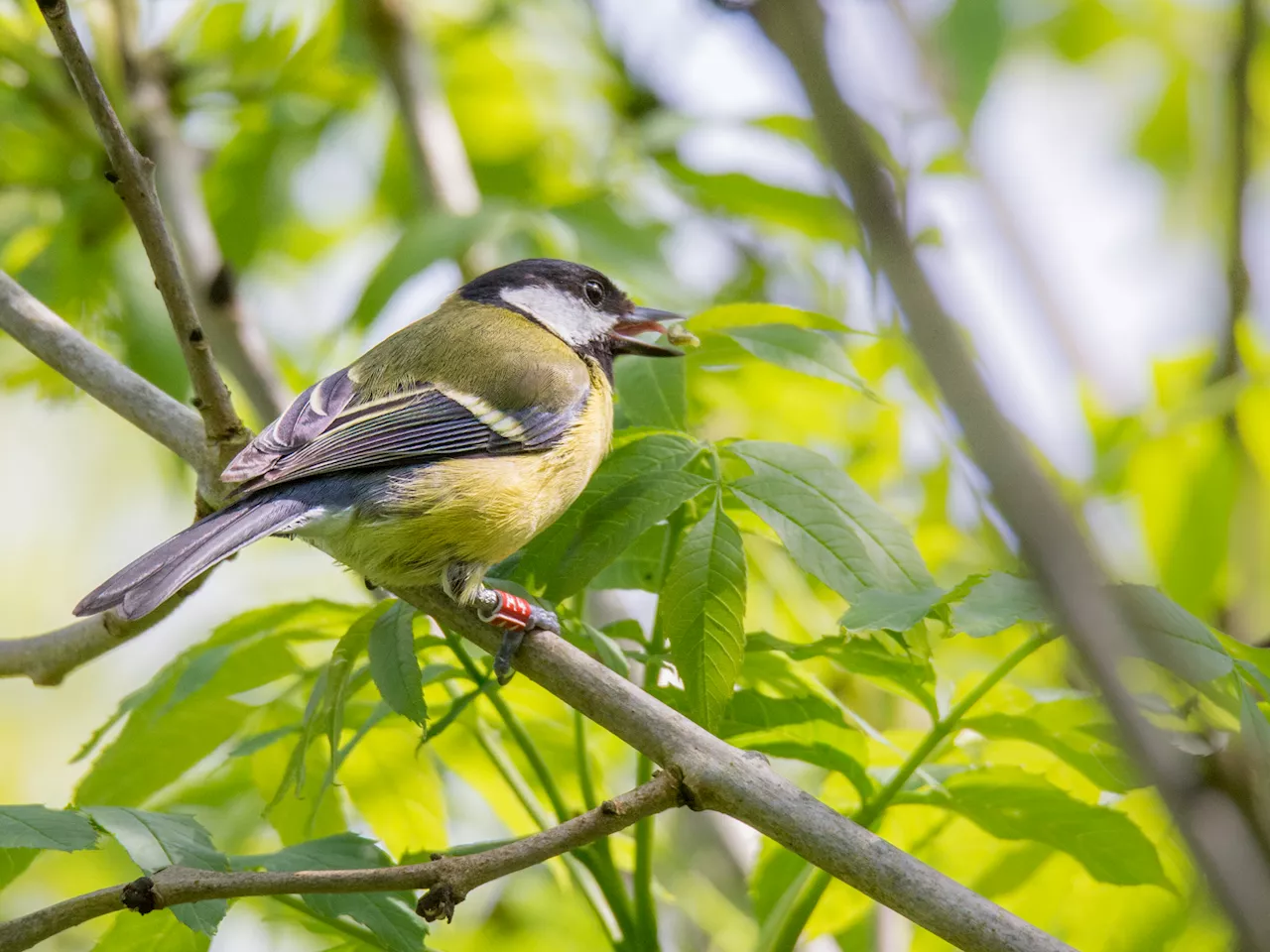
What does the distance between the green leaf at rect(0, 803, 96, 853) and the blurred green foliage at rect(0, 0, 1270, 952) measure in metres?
0.01

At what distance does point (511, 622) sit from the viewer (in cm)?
229

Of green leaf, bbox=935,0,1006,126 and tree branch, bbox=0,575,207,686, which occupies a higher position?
green leaf, bbox=935,0,1006,126

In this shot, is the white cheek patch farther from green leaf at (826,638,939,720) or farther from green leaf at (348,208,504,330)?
green leaf at (826,638,939,720)

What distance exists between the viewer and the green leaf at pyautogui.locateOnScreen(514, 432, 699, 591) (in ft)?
6.68

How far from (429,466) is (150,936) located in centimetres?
123

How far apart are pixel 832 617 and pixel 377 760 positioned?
1406 mm

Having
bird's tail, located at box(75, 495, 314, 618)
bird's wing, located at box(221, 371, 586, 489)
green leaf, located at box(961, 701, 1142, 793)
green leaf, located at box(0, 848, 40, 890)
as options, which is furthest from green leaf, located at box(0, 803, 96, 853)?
green leaf, located at box(961, 701, 1142, 793)

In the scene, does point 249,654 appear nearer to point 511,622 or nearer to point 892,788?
point 511,622

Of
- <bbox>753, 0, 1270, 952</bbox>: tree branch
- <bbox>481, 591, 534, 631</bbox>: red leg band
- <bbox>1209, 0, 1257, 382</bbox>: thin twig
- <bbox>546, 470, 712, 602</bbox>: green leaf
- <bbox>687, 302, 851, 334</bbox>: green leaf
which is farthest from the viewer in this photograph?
<bbox>687, 302, 851, 334</bbox>: green leaf

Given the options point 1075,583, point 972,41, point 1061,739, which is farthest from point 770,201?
point 1075,583

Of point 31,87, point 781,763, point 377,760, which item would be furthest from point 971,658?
point 31,87

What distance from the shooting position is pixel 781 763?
3.58 metres

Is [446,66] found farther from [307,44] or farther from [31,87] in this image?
[31,87]

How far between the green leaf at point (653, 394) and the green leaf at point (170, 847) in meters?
1.08
